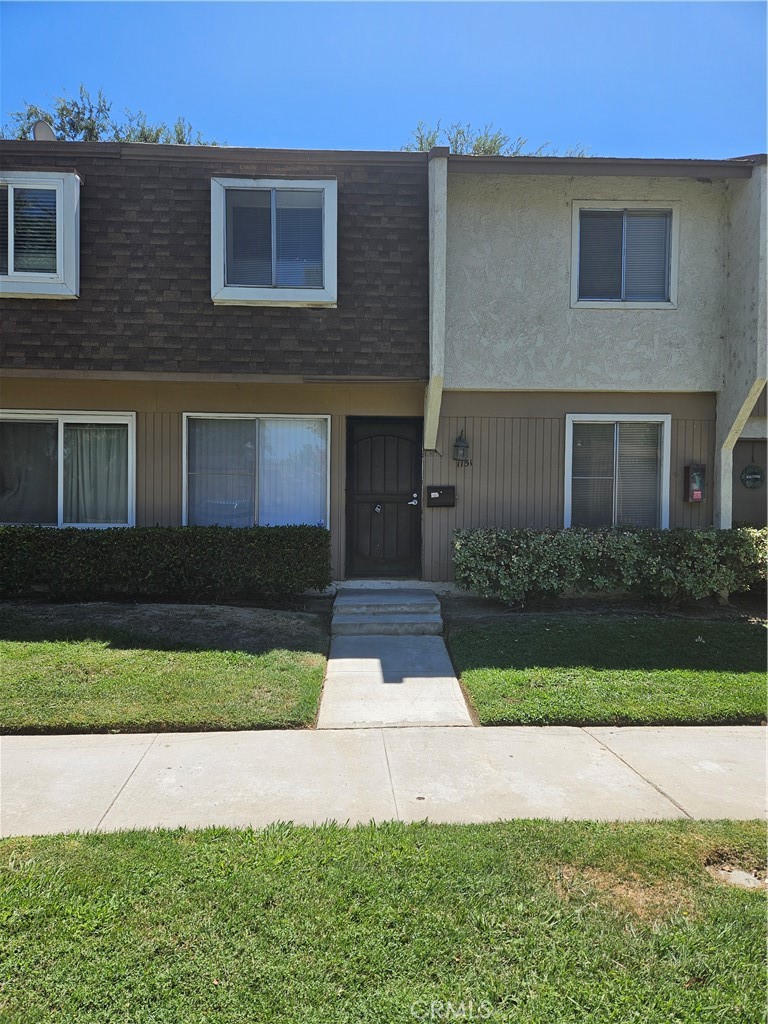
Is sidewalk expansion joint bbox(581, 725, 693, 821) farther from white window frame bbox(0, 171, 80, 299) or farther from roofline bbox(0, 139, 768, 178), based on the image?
white window frame bbox(0, 171, 80, 299)

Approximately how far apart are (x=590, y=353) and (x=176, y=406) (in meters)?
5.48

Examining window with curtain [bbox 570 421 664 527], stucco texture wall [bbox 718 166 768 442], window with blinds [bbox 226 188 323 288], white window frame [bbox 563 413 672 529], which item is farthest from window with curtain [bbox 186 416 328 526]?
stucco texture wall [bbox 718 166 768 442]

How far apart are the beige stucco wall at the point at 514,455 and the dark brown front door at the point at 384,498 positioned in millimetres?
551

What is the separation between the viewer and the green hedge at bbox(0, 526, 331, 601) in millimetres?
8594

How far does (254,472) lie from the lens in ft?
31.2

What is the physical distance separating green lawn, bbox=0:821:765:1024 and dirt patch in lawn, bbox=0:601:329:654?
3.59 metres

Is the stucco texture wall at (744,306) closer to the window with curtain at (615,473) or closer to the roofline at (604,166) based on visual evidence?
the roofline at (604,166)

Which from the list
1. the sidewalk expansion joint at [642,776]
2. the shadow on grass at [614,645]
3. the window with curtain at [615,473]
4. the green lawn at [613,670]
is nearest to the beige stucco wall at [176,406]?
the window with curtain at [615,473]

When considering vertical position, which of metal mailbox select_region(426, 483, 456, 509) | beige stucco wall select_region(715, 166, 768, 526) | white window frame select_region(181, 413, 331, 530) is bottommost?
metal mailbox select_region(426, 483, 456, 509)

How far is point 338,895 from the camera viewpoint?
3.04m

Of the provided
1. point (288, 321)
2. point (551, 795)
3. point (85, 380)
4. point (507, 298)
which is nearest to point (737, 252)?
point (507, 298)

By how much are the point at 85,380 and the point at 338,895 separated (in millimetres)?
7881

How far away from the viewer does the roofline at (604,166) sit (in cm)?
848

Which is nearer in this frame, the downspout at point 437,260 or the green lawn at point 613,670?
the green lawn at point 613,670
